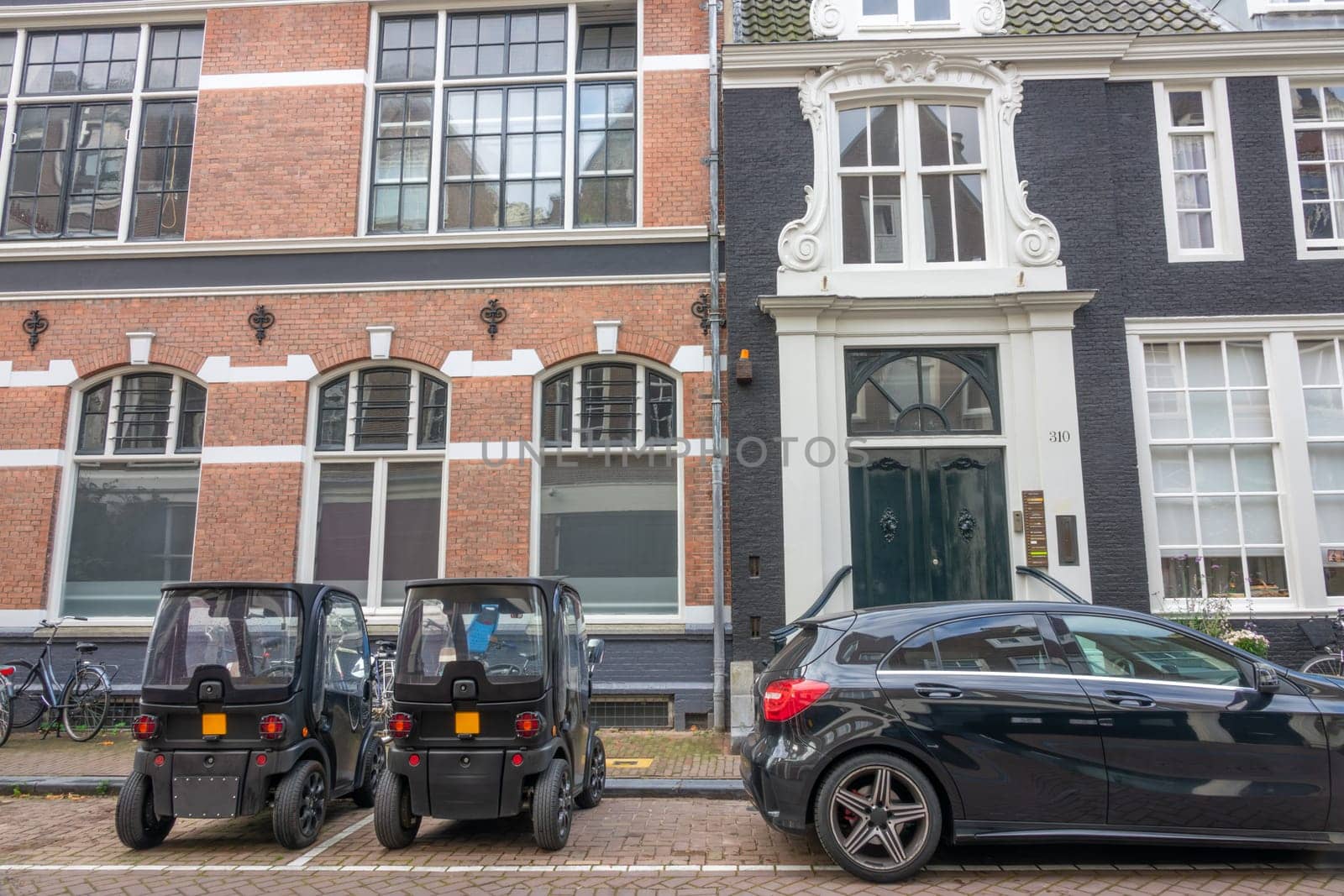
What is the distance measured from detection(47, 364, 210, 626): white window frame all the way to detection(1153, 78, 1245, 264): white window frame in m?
11.5

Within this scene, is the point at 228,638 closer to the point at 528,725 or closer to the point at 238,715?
the point at 238,715

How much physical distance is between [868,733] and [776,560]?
454cm

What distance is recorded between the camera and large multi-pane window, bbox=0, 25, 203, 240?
37.5 ft

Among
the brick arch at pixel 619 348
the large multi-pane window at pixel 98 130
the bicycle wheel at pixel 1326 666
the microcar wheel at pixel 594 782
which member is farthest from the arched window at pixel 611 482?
the bicycle wheel at pixel 1326 666

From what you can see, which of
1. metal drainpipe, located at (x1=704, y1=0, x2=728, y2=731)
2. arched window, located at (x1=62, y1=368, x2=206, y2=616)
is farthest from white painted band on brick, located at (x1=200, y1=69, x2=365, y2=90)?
metal drainpipe, located at (x1=704, y1=0, x2=728, y2=731)

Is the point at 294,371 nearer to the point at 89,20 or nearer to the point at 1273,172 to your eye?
the point at 89,20

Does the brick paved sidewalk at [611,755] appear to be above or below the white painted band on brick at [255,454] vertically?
below

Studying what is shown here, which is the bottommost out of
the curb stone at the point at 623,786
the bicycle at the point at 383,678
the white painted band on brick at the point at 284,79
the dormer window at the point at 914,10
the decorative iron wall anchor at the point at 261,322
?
the curb stone at the point at 623,786

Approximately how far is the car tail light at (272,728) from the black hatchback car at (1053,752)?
3.08 metres

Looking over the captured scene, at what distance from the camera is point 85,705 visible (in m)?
9.72

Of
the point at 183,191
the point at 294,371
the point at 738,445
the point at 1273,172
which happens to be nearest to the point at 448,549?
the point at 294,371

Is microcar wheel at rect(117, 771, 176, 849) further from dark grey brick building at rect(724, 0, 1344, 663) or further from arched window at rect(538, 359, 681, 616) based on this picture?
dark grey brick building at rect(724, 0, 1344, 663)

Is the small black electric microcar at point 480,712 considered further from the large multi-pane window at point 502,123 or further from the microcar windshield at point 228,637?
the large multi-pane window at point 502,123

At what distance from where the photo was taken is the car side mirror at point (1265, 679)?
5.04 m
